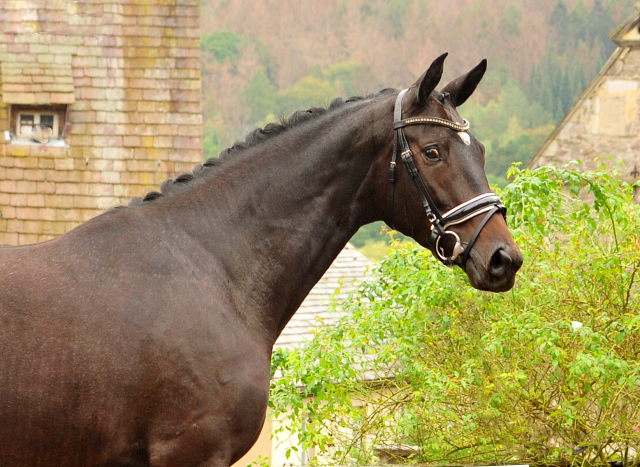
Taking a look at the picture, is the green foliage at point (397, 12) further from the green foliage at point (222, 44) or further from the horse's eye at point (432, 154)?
the horse's eye at point (432, 154)

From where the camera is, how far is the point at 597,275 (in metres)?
5.75

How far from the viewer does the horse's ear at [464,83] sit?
11.9ft

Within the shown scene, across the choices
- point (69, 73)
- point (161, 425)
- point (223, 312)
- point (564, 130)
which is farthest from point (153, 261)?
point (564, 130)

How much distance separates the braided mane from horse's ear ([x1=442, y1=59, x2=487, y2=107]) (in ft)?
0.94

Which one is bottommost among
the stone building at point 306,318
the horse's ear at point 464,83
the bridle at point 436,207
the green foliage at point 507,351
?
the stone building at point 306,318

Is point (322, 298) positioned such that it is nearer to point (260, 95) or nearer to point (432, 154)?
point (432, 154)

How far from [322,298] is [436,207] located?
11977mm

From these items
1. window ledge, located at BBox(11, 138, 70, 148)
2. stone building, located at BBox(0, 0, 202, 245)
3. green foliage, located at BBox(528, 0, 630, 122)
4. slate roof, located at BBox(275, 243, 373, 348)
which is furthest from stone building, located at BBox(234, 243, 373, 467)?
green foliage, located at BBox(528, 0, 630, 122)

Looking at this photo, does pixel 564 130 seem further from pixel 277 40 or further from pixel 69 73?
pixel 277 40

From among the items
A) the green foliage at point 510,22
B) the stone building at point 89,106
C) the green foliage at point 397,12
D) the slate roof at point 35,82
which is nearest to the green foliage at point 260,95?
the green foliage at point 397,12

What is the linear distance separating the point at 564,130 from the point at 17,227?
35.9 feet

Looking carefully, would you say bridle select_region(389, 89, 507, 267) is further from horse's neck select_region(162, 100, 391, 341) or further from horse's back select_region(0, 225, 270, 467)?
horse's back select_region(0, 225, 270, 467)

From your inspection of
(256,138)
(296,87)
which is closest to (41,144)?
(256,138)

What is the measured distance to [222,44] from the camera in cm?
4491
